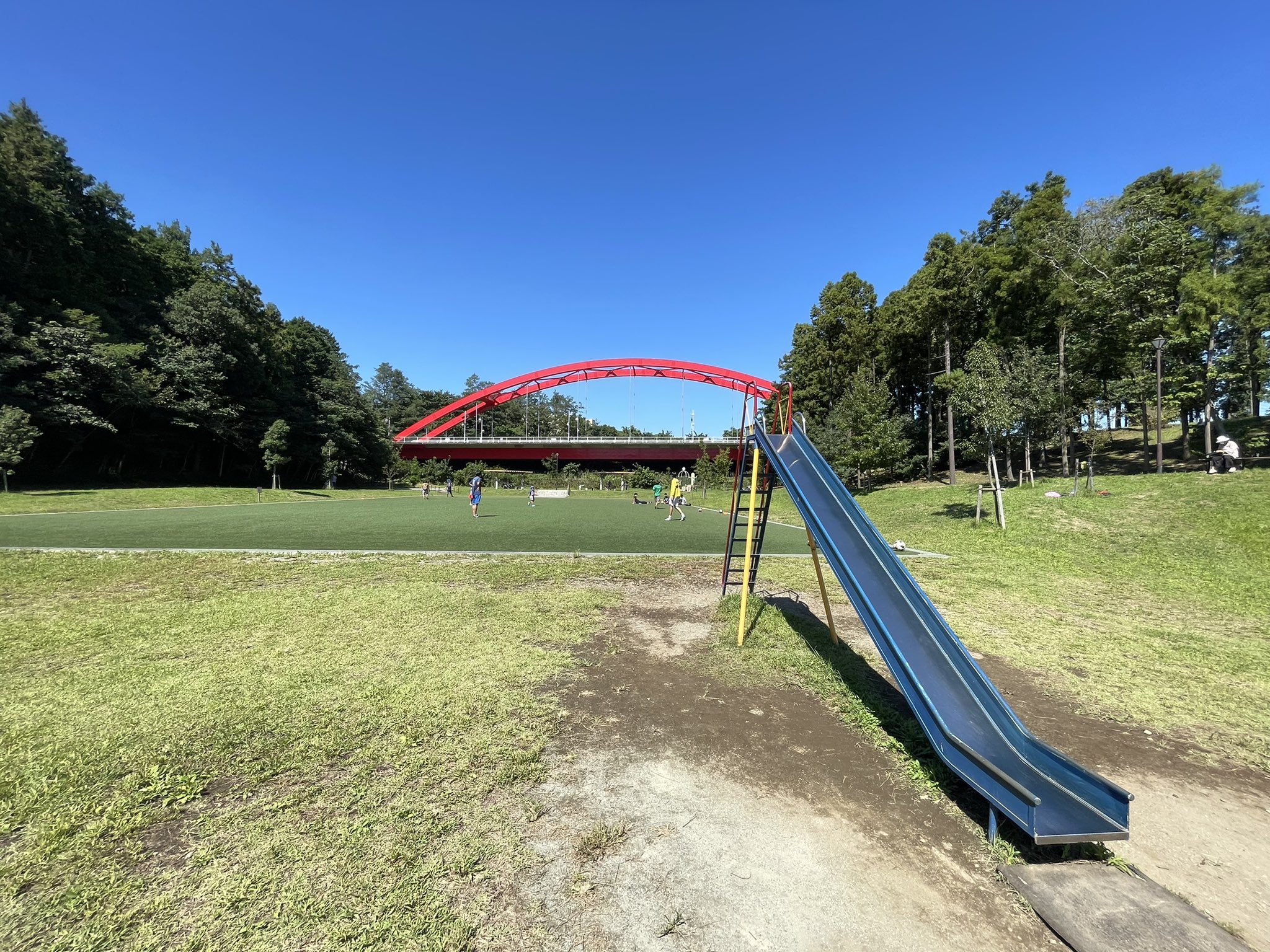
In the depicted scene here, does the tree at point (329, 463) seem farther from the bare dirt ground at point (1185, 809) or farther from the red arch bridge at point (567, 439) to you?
the bare dirt ground at point (1185, 809)

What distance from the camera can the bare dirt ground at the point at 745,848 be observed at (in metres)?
2.21

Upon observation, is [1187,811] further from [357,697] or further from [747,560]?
[357,697]

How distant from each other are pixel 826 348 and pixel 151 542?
40048 millimetres

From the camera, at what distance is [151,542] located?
502 inches

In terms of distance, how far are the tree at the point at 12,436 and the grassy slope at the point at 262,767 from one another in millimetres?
26927

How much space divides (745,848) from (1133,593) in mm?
10075

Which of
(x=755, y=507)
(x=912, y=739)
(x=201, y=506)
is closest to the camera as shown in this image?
(x=912, y=739)

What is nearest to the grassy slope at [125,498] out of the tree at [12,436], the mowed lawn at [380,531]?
the tree at [12,436]

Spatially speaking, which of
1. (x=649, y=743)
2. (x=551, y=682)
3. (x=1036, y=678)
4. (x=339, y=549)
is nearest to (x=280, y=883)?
(x=649, y=743)

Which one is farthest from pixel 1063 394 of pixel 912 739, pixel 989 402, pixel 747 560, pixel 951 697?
pixel 951 697

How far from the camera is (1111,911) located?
231cm

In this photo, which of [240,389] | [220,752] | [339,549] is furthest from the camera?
[240,389]

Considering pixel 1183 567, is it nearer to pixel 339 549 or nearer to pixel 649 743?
pixel 649 743

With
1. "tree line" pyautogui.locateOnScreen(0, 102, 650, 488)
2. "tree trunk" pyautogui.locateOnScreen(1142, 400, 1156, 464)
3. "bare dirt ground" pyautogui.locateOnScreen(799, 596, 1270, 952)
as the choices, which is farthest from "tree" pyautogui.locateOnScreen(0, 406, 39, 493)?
"tree trunk" pyautogui.locateOnScreen(1142, 400, 1156, 464)
